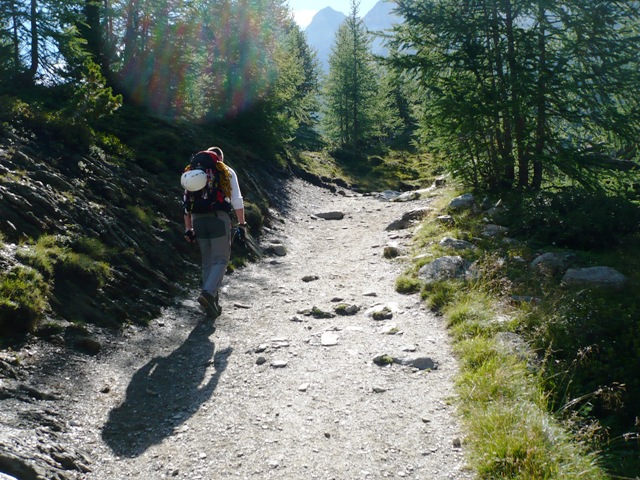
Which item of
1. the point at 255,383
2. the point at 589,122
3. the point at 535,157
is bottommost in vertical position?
the point at 255,383

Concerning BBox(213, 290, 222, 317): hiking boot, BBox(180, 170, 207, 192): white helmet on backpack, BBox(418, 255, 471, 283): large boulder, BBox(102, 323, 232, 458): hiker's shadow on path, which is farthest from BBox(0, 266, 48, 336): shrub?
BBox(418, 255, 471, 283): large boulder

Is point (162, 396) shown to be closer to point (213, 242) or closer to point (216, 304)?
point (216, 304)

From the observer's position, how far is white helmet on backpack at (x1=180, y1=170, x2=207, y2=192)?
7434mm

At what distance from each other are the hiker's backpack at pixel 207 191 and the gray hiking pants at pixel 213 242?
0.14 metres

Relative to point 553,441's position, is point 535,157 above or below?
above

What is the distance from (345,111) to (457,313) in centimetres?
3557

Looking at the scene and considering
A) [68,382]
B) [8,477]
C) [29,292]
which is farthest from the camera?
[29,292]

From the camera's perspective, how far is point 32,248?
675 centimetres

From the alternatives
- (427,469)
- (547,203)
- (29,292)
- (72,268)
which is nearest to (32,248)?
(72,268)

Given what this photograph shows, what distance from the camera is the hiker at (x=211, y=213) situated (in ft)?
25.2

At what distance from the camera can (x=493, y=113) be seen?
1309cm

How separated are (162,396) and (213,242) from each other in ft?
9.68

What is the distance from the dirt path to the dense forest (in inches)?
51.4

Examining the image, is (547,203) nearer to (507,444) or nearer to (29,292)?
(507,444)
